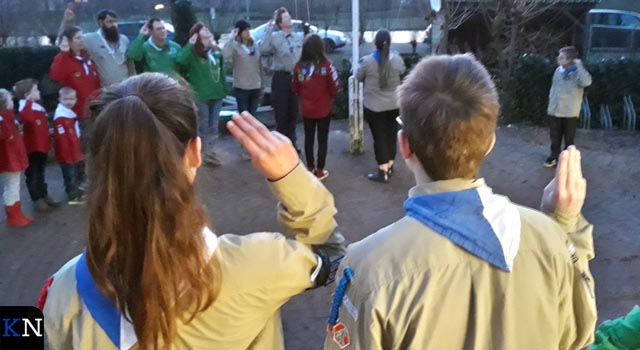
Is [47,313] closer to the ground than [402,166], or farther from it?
farther from it

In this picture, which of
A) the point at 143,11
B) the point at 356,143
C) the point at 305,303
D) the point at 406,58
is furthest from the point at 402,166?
the point at 143,11

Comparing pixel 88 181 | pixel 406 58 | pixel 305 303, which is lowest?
pixel 305 303

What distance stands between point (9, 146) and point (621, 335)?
545cm

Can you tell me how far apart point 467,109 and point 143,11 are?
51.7ft

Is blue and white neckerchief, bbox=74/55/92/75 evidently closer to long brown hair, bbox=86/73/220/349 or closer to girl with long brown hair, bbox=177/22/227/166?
girl with long brown hair, bbox=177/22/227/166

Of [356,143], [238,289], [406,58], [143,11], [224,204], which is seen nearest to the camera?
[238,289]

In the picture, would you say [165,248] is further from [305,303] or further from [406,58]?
[406,58]

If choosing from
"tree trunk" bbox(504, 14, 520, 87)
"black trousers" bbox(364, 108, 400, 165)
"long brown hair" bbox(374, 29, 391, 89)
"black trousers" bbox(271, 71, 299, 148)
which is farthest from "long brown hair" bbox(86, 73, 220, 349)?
"tree trunk" bbox(504, 14, 520, 87)

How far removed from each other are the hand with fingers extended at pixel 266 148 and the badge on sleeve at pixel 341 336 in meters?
0.43

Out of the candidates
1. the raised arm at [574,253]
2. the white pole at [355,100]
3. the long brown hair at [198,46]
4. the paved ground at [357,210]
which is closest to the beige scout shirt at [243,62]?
the long brown hair at [198,46]

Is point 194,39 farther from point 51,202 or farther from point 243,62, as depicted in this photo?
point 51,202

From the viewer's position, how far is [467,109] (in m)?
1.69

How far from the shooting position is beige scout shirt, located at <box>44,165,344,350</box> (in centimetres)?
163

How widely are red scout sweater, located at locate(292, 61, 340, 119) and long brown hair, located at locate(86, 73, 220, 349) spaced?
18.7ft
